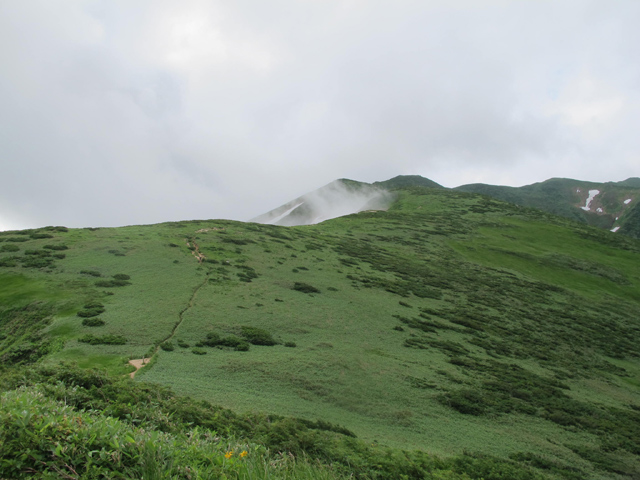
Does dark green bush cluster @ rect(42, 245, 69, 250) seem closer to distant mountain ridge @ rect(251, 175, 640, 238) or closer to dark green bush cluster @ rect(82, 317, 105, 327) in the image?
dark green bush cluster @ rect(82, 317, 105, 327)

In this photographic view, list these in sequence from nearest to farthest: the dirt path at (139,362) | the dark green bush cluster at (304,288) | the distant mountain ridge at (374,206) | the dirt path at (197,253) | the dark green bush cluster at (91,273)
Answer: the dirt path at (139,362) < the dark green bush cluster at (91,273) < the dark green bush cluster at (304,288) < the dirt path at (197,253) < the distant mountain ridge at (374,206)

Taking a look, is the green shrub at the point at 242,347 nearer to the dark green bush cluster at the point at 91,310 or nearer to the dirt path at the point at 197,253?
the dark green bush cluster at the point at 91,310

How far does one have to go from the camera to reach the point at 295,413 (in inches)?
615

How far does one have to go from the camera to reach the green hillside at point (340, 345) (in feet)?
51.4

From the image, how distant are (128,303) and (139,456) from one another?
2464cm

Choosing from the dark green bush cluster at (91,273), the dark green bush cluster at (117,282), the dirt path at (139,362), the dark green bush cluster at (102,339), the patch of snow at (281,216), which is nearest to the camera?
the dirt path at (139,362)

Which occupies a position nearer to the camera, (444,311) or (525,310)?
(444,311)

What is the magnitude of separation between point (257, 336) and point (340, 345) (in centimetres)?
586

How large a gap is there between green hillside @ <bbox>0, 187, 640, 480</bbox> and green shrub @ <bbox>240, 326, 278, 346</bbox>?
0.14m

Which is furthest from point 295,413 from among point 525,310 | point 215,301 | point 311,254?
point 525,310

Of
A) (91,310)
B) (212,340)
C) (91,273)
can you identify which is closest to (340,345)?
(212,340)

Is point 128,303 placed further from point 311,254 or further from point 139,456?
point 311,254

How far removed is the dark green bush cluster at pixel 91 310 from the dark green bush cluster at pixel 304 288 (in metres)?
17.8

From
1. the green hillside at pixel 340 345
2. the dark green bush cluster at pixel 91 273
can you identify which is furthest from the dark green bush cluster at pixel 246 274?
the dark green bush cluster at pixel 91 273
